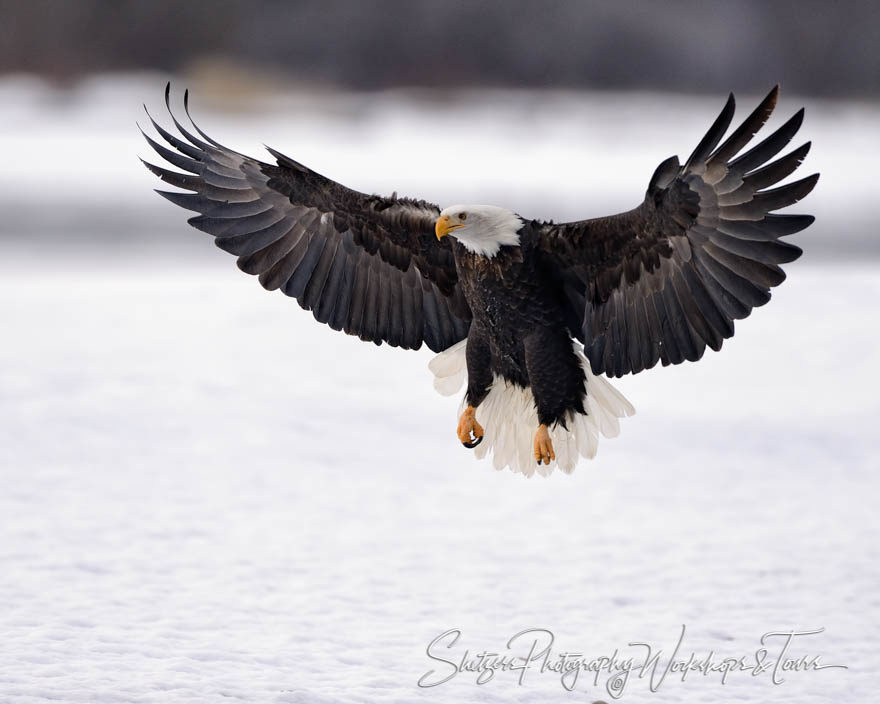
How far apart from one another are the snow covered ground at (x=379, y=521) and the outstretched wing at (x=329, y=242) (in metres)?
0.90

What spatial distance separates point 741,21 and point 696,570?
1901 centimetres

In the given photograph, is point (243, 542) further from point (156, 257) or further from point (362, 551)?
point (156, 257)

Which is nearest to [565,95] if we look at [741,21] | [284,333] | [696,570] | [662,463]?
[741,21]

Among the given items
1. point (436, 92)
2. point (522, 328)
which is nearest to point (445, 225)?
point (522, 328)

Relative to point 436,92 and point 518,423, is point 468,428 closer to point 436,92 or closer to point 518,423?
point 518,423

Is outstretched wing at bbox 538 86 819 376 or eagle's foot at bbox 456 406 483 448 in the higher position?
outstretched wing at bbox 538 86 819 376

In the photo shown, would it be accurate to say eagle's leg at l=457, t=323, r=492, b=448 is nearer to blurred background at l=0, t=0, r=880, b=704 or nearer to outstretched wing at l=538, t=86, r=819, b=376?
outstretched wing at l=538, t=86, r=819, b=376

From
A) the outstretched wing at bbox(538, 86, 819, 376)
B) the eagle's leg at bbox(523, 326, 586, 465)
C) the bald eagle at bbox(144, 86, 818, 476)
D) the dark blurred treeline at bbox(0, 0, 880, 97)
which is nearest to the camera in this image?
the outstretched wing at bbox(538, 86, 819, 376)

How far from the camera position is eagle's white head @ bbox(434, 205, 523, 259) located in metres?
4.04

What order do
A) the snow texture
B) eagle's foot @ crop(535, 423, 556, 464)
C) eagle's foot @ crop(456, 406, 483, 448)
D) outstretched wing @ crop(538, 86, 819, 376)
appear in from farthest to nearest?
eagle's foot @ crop(456, 406, 483, 448)
eagle's foot @ crop(535, 423, 556, 464)
the snow texture
outstretched wing @ crop(538, 86, 819, 376)

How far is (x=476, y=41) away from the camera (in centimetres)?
2167

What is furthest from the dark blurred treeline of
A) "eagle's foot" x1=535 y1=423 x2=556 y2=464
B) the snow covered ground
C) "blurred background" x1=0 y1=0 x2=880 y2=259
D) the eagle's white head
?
the eagle's white head

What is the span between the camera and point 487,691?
3842 mm

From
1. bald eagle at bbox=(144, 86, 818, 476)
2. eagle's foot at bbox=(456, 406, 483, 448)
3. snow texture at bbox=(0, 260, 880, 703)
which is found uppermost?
bald eagle at bbox=(144, 86, 818, 476)
